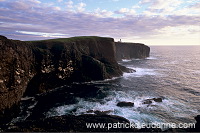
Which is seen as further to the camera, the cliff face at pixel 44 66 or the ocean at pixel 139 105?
the ocean at pixel 139 105

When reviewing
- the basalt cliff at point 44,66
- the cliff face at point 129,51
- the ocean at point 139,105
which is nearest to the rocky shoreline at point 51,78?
the basalt cliff at point 44,66

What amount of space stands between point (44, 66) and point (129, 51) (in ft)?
290

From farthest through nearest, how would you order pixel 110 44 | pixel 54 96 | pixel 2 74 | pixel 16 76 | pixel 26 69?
pixel 110 44 < pixel 54 96 < pixel 26 69 < pixel 16 76 < pixel 2 74

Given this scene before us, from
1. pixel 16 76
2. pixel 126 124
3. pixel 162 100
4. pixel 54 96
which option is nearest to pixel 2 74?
pixel 16 76

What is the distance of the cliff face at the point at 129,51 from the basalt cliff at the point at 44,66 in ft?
150

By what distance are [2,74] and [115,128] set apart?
70.2ft

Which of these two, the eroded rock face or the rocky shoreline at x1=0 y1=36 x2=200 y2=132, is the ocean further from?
the eroded rock face

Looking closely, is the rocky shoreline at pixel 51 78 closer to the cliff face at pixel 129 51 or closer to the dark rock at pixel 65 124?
the dark rock at pixel 65 124

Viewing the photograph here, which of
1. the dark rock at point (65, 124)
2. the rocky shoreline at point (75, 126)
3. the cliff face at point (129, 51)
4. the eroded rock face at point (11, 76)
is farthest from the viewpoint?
the cliff face at point (129, 51)

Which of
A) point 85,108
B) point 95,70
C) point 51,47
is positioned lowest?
point 85,108

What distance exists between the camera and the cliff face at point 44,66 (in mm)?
25062

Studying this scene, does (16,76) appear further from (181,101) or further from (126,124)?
(181,101)

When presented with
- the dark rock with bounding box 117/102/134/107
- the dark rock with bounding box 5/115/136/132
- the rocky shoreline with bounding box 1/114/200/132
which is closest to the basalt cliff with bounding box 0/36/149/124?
the dark rock with bounding box 5/115/136/132

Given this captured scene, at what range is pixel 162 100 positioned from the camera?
33.7 metres
